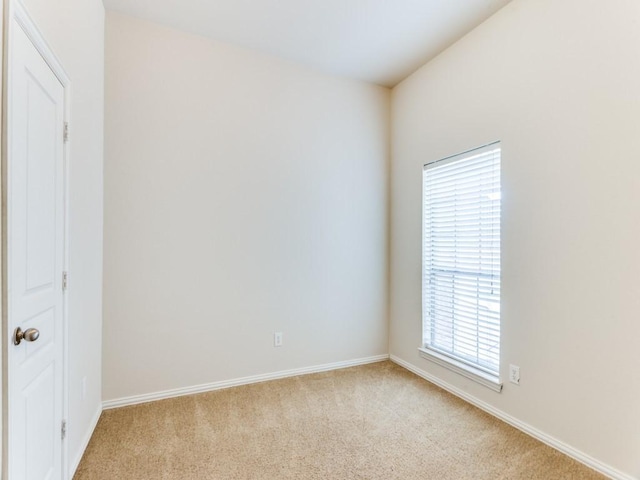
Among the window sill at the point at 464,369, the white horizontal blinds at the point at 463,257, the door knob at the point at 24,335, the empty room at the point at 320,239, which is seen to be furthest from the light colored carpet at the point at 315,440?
the door knob at the point at 24,335

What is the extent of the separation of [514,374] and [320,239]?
191 cm

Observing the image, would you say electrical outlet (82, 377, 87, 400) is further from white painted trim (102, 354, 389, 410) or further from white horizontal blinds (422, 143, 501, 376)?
white horizontal blinds (422, 143, 501, 376)

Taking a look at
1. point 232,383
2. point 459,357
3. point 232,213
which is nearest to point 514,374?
point 459,357

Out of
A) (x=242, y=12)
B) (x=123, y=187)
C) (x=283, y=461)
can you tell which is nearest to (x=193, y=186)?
(x=123, y=187)

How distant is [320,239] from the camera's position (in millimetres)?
3225

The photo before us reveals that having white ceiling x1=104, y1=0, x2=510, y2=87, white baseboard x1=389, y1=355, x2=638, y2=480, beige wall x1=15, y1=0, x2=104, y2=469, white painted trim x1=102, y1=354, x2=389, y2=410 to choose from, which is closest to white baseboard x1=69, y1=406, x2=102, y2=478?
beige wall x1=15, y1=0, x2=104, y2=469

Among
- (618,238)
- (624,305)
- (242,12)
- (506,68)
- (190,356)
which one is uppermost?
(242,12)

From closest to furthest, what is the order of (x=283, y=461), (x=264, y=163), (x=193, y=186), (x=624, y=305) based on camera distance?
(x=624, y=305)
(x=283, y=461)
(x=193, y=186)
(x=264, y=163)

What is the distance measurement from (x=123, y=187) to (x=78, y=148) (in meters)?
0.68

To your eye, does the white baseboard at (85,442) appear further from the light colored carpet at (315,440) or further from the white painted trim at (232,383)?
the white painted trim at (232,383)

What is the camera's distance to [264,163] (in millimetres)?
2963

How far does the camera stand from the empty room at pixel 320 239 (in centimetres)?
163

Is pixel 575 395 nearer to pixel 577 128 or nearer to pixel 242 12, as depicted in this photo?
pixel 577 128

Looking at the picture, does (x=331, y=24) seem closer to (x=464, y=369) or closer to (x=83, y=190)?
(x=83, y=190)
